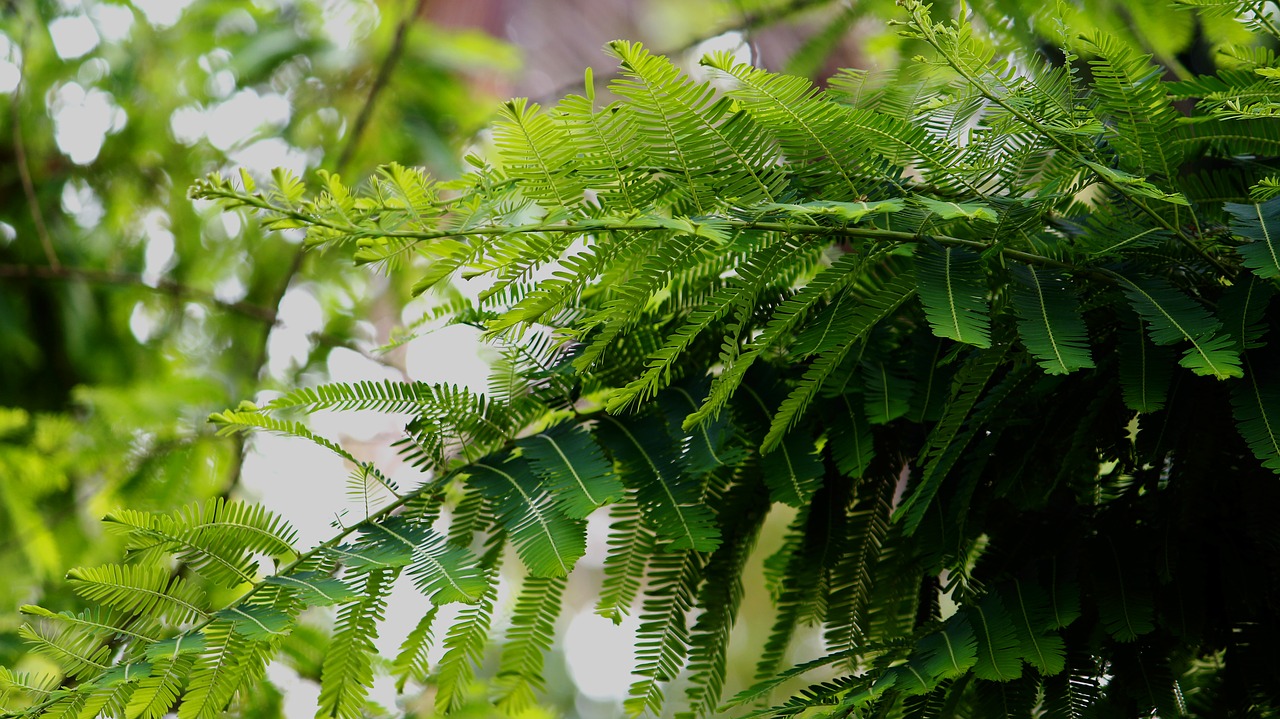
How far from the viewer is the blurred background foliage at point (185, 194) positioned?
2840 millimetres

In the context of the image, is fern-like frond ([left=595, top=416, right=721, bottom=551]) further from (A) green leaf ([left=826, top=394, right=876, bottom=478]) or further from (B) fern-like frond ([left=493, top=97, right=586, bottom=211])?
(B) fern-like frond ([left=493, top=97, right=586, bottom=211])

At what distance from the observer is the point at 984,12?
2.01 metres

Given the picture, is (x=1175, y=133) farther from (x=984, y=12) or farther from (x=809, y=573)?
(x=984, y=12)

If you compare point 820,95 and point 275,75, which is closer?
point 820,95

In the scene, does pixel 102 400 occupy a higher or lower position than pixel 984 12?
lower

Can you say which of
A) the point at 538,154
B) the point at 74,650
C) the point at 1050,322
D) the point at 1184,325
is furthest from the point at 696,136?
the point at 74,650

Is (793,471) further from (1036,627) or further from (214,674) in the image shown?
(214,674)

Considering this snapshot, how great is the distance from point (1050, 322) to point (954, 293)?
0.11 meters

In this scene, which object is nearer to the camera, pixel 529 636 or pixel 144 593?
pixel 144 593

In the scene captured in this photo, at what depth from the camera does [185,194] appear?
11.6 feet

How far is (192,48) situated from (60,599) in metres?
1.98

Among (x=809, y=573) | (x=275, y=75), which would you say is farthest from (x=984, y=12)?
(x=275, y=75)

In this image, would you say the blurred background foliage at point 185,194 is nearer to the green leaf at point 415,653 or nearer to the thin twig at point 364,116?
the thin twig at point 364,116

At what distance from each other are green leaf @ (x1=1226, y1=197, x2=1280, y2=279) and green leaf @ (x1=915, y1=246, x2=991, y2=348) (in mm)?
260
